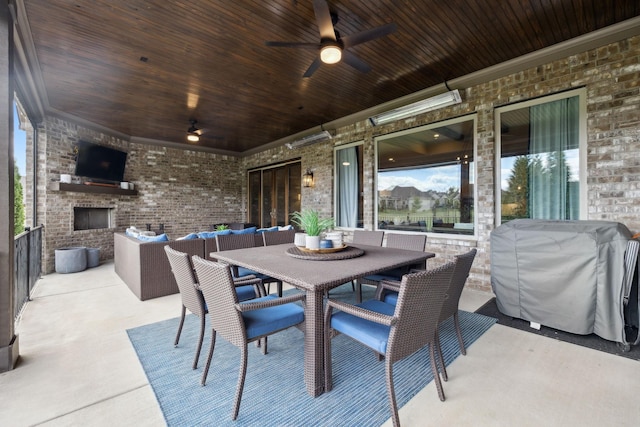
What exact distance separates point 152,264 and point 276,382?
8.67 ft

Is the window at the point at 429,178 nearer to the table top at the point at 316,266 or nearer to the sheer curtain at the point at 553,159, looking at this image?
the sheer curtain at the point at 553,159

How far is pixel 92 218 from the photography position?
636 centimetres

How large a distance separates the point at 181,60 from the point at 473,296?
192 inches

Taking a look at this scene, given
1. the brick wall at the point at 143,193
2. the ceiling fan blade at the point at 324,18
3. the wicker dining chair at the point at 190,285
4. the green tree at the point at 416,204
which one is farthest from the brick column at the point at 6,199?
the green tree at the point at 416,204

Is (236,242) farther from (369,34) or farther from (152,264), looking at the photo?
(369,34)

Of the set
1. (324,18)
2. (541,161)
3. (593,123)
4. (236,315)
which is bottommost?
(236,315)

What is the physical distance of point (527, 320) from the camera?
286 cm

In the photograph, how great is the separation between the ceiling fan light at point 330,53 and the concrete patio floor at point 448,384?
9.10 feet

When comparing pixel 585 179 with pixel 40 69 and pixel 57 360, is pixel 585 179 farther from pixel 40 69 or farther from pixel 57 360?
pixel 40 69

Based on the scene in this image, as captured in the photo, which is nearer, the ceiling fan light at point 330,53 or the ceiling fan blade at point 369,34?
the ceiling fan blade at point 369,34

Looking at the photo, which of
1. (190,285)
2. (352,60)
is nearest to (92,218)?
(190,285)

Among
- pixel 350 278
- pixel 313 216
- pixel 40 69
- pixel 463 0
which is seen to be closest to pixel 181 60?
pixel 40 69

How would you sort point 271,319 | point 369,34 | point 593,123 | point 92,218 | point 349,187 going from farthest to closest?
point 92,218 < point 349,187 < point 593,123 < point 369,34 < point 271,319

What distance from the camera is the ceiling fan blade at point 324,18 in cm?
215
